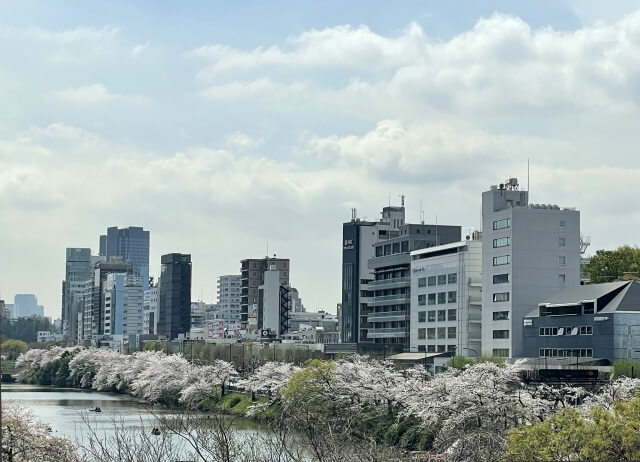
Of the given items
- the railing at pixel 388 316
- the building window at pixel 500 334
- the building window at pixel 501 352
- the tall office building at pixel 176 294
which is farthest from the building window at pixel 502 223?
the tall office building at pixel 176 294

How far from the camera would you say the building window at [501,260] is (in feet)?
197

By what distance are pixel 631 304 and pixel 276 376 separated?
18329 mm

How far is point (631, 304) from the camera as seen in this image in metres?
49.8

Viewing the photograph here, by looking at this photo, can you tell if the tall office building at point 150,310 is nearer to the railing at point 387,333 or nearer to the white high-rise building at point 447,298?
the railing at point 387,333

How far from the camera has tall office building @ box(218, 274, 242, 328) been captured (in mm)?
164450

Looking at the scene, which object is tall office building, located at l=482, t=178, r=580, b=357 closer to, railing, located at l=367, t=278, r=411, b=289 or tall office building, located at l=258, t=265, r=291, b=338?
railing, located at l=367, t=278, r=411, b=289

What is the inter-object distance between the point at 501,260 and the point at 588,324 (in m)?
10.6

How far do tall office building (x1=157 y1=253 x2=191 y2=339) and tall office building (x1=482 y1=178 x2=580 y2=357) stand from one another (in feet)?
283

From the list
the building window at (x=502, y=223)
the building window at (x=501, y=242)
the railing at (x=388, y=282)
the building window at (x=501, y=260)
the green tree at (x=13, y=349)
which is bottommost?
the green tree at (x=13, y=349)

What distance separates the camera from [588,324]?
50781mm

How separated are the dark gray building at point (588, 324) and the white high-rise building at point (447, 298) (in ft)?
26.7

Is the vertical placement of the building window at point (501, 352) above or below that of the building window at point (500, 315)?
below

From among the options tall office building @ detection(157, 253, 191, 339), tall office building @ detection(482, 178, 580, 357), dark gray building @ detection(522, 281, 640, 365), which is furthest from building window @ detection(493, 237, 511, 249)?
tall office building @ detection(157, 253, 191, 339)

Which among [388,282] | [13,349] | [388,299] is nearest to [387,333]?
[388,299]
